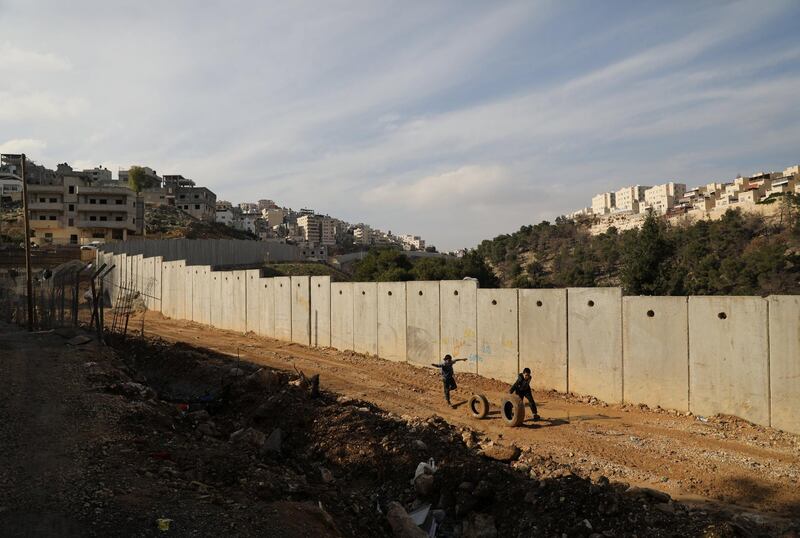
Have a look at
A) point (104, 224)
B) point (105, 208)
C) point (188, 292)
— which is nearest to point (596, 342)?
point (188, 292)

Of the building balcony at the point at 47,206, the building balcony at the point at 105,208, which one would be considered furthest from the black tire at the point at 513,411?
the building balcony at the point at 47,206

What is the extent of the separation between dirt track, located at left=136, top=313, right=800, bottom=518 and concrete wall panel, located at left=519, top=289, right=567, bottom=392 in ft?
1.64

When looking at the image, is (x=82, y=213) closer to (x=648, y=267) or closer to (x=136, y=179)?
(x=136, y=179)

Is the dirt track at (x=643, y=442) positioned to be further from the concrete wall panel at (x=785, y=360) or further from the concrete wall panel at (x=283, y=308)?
the concrete wall panel at (x=283, y=308)

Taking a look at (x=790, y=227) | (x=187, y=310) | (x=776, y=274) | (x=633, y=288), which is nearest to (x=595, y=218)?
(x=790, y=227)

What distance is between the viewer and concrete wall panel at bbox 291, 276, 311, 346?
21172 mm

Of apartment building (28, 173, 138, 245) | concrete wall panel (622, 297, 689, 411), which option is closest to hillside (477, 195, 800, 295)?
concrete wall panel (622, 297, 689, 411)

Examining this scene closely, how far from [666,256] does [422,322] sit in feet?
127

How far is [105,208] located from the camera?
6850 cm

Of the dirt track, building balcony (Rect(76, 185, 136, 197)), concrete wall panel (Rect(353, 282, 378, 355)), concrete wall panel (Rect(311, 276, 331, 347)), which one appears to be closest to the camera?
the dirt track

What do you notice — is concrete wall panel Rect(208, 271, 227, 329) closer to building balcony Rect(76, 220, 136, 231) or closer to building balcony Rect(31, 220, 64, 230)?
building balcony Rect(76, 220, 136, 231)

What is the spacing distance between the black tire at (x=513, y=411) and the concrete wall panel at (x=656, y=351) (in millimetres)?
2750

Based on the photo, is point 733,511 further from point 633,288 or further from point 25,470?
point 633,288

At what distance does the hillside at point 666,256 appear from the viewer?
45.7 metres
